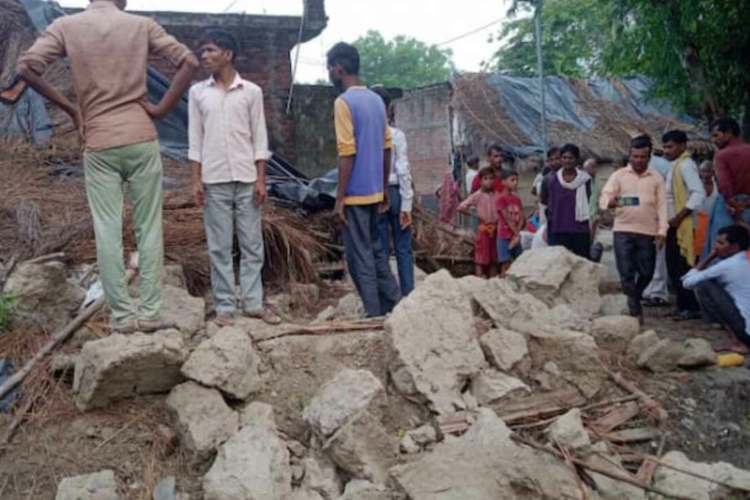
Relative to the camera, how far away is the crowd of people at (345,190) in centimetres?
405

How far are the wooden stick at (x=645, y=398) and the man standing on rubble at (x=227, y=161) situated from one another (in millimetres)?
2092

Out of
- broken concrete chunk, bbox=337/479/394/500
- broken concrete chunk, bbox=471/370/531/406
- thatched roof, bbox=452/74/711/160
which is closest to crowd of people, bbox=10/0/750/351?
broken concrete chunk, bbox=471/370/531/406

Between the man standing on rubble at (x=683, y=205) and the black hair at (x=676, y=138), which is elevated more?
the black hair at (x=676, y=138)

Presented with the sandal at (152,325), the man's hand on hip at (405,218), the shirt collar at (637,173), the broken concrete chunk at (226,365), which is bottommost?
the broken concrete chunk at (226,365)

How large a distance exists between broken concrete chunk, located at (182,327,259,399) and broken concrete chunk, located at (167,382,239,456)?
58mm

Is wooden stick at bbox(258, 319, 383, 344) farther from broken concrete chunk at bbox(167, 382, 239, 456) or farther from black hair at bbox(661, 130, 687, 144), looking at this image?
black hair at bbox(661, 130, 687, 144)

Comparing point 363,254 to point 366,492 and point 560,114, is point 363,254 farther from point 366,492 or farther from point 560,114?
point 560,114

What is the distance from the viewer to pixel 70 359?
416cm

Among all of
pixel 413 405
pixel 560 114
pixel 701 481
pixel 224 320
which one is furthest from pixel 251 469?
pixel 560 114

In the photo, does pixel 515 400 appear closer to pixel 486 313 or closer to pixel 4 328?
pixel 486 313

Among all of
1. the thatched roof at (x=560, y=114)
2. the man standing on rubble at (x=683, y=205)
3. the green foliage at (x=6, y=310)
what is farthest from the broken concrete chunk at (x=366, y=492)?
the thatched roof at (x=560, y=114)

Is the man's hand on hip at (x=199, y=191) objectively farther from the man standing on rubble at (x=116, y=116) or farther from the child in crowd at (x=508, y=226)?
the child in crowd at (x=508, y=226)

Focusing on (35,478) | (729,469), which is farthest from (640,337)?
(35,478)

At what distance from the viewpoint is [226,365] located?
12.8 feet
